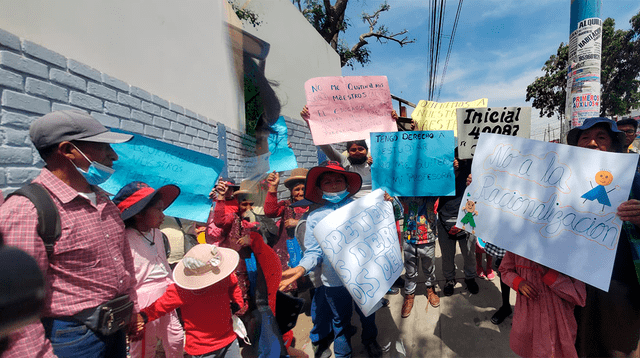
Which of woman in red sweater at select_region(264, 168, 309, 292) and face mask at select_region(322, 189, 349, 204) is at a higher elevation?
face mask at select_region(322, 189, 349, 204)

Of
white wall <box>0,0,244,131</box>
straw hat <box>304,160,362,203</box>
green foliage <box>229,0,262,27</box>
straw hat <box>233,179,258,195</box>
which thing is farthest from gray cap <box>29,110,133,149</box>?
green foliage <box>229,0,262,27</box>

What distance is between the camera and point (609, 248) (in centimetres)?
144

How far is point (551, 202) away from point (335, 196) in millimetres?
1367

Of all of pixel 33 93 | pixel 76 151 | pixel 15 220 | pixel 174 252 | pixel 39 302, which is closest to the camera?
pixel 39 302

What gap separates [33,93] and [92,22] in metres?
0.90

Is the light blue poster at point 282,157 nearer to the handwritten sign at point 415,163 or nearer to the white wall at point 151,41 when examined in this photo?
the white wall at point 151,41

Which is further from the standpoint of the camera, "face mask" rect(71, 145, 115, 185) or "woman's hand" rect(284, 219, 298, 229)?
"woman's hand" rect(284, 219, 298, 229)

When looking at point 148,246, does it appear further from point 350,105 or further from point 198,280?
point 350,105

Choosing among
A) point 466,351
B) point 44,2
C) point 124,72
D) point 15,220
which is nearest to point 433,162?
point 466,351

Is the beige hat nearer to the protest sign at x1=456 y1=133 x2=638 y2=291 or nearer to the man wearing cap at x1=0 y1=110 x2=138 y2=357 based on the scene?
the man wearing cap at x1=0 y1=110 x2=138 y2=357

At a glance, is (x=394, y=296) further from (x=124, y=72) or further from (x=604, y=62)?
(x=604, y=62)

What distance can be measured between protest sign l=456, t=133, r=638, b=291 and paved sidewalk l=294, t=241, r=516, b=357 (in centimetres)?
135

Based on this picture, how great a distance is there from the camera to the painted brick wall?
65.9 inches

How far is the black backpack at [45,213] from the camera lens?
1.23m
